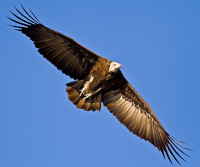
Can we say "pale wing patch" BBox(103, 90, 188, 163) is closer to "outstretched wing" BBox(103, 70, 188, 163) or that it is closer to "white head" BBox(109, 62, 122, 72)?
"outstretched wing" BBox(103, 70, 188, 163)

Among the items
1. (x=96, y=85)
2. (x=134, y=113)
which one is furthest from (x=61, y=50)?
(x=134, y=113)

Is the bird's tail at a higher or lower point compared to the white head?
lower

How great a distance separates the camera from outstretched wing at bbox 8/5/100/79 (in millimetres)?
11047

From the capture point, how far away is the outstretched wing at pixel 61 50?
435 inches

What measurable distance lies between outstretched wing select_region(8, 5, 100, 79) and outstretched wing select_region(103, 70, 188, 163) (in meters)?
1.30

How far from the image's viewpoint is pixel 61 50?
11.5 meters

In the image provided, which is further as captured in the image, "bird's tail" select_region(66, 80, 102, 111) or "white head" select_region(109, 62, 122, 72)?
"bird's tail" select_region(66, 80, 102, 111)

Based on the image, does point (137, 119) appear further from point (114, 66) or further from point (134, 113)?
point (114, 66)

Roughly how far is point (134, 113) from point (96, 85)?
6.60 ft

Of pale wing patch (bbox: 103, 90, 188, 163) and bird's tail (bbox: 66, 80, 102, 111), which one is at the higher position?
pale wing patch (bbox: 103, 90, 188, 163)

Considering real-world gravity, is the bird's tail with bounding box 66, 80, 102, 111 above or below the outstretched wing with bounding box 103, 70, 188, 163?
below

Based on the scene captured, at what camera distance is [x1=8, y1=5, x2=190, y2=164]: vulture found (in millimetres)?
11164

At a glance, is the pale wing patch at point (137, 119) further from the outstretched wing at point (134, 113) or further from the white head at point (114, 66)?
the white head at point (114, 66)

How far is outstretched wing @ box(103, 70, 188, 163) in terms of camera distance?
11695 mm
